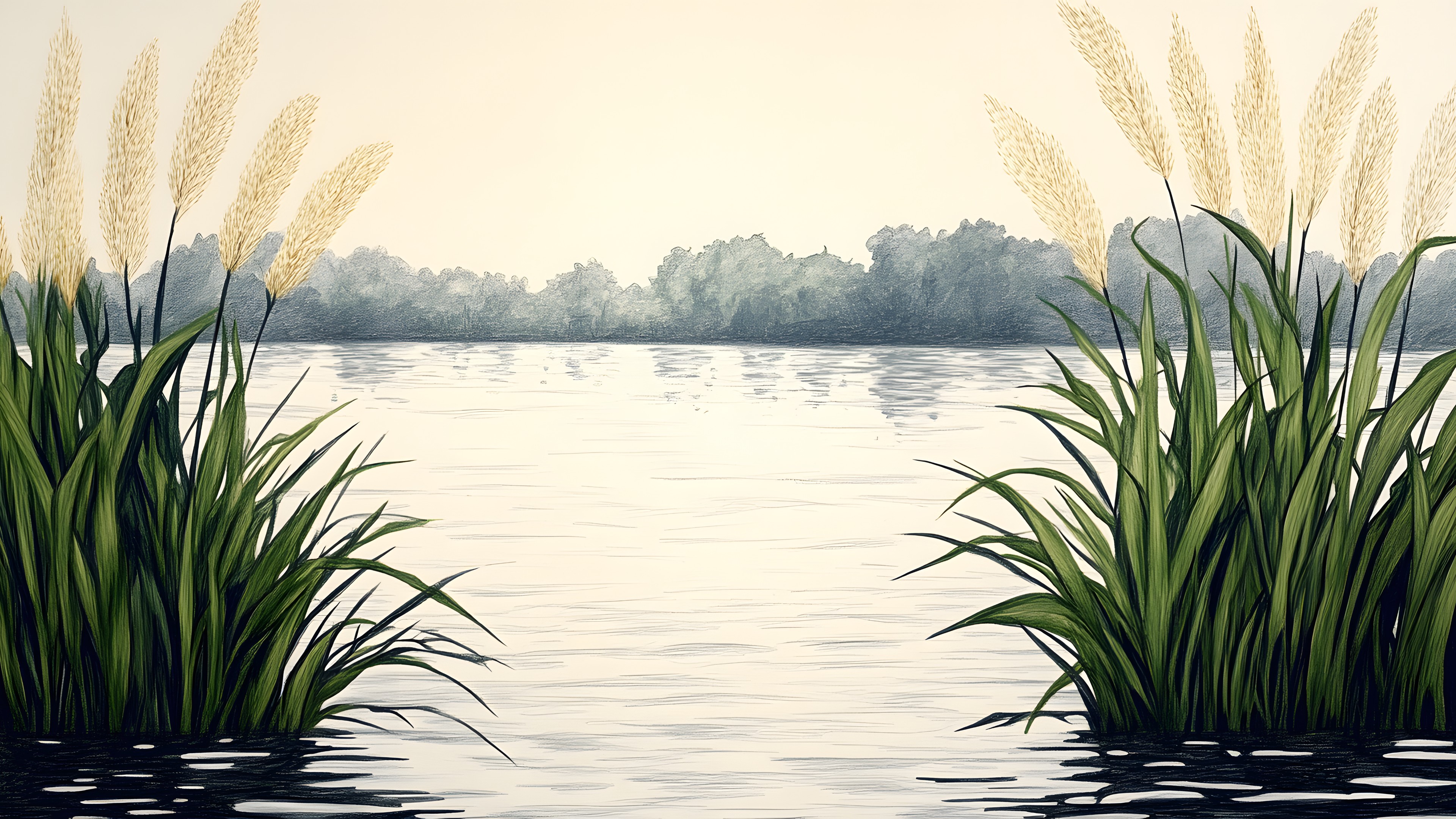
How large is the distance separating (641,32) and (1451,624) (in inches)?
104

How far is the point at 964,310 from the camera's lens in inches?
138

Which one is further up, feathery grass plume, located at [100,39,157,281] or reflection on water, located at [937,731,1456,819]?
feathery grass plume, located at [100,39,157,281]

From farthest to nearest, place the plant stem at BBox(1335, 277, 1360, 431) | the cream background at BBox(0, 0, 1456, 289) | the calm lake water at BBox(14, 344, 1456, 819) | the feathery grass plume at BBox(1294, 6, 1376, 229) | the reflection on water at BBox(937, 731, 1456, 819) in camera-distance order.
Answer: the cream background at BBox(0, 0, 1456, 289) → the feathery grass plume at BBox(1294, 6, 1376, 229) → the plant stem at BBox(1335, 277, 1360, 431) → the calm lake water at BBox(14, 344, 1456, 819) → the reflection on water at BBox(937, 731, 1456, 819)

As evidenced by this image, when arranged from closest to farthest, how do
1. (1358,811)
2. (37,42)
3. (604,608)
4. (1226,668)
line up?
(1358,811), (1226,668), (604,608), (37,42)

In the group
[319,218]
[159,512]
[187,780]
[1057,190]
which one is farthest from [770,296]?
[187,780]

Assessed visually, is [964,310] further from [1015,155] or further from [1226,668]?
[1226,668]

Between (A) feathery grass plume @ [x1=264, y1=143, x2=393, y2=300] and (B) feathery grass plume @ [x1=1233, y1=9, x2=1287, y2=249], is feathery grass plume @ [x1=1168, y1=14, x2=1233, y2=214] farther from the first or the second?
(A) feathery grass plume @ [x1=264, y1=143, x2=393, y2=300]

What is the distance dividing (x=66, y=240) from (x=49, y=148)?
0.82 feet

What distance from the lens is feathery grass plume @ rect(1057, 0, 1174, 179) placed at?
8.07ft

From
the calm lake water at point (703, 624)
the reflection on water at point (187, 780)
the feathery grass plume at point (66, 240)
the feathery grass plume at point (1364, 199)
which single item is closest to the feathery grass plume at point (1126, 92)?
the feathery grass plume at point (1364, 199)

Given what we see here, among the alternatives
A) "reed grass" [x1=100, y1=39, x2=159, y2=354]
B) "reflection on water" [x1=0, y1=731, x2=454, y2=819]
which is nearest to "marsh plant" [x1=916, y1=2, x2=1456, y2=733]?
"reflection on water" [x1=0, y1=731, x2=454, y2=819]

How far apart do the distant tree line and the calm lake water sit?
0.08m

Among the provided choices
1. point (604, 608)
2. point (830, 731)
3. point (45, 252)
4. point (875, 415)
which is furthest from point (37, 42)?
point (830, 731)

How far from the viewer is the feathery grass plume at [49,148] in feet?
8.27
